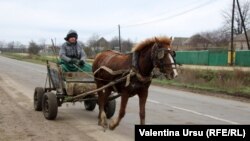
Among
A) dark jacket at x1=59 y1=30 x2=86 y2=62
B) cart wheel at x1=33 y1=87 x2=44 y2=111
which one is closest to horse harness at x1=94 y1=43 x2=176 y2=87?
dark jacket at x1=59 y1=30 x2=86 y2=62

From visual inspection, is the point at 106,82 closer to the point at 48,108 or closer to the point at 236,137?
the point at 48,108

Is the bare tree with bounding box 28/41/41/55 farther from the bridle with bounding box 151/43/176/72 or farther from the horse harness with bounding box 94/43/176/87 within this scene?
the bridle with bounding box 151/43/176/72

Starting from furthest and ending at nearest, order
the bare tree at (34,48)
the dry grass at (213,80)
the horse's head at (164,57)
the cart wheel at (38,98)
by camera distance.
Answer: the bare tree at (34,48), the dry grass at (213,80), the cart wheel at (38,98), the horse's head at (164,57)

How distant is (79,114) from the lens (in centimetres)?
1293

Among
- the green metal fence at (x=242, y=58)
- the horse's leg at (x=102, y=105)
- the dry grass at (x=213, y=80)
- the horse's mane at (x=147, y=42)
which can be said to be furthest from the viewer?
the green metal fence at (x=242, y=58)

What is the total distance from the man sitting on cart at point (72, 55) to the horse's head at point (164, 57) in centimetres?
403

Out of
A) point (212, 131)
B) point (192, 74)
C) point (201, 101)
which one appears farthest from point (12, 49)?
point (212, 131)

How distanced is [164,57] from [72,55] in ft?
15.3

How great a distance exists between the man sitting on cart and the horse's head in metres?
4.03

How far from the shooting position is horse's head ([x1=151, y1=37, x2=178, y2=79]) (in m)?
8.31

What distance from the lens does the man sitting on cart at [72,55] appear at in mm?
12445

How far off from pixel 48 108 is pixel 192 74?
2064 cm

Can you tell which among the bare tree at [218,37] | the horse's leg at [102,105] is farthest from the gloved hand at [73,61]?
the bare tree at [218,37]

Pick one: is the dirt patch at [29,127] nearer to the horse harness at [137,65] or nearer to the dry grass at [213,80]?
the horse harness at [137,65]
